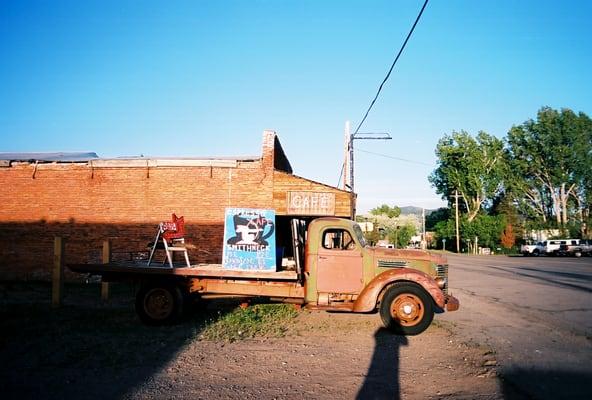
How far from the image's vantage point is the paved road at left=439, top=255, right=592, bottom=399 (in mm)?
4551

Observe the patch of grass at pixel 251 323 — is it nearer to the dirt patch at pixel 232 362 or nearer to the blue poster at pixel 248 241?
the dirt patch at pixel 232 362

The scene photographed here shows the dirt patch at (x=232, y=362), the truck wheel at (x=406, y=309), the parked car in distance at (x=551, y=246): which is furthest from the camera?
the parked car in distance at (x=551, y=246)

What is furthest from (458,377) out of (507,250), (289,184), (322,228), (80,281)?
(507,250)

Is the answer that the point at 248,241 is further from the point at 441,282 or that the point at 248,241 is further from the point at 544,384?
the point at 544,384

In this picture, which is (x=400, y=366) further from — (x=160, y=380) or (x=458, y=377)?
(x=160, y=380)

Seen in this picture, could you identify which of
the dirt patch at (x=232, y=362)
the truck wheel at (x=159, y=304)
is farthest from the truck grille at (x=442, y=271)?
the truck wheel at (x=159, y=304)

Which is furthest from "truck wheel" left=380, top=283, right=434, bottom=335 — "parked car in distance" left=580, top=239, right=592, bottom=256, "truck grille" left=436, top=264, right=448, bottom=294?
"parked car in distance" left=580, top=239, right=592, bottom=256

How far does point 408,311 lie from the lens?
22.9 feet

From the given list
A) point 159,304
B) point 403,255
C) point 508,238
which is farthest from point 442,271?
point 508,238

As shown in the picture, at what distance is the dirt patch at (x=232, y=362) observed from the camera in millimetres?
4406

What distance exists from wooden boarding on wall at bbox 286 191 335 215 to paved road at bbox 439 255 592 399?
5.00 metres

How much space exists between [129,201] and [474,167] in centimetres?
5368

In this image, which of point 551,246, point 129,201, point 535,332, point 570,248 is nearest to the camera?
point 535,332

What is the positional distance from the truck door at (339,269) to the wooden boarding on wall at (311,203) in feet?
21.2
